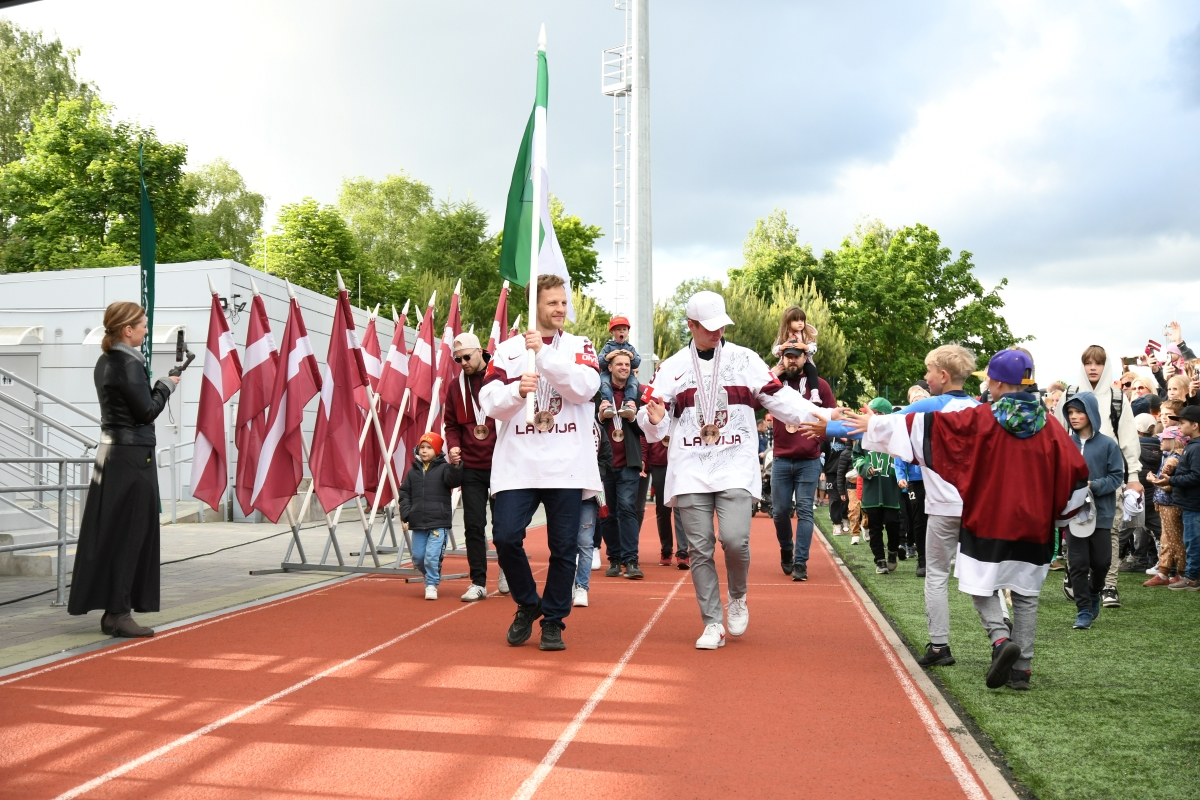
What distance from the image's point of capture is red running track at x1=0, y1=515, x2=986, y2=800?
4.48m

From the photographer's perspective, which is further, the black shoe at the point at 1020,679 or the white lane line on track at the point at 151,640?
the white lane line on track at the point at 151,640

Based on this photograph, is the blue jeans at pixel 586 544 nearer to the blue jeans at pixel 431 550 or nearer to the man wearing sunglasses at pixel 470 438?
the man wearing sunglasses at pixel 470 438

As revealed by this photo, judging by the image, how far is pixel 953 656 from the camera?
7.11 m

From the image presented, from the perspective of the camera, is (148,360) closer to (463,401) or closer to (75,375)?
(463,401)

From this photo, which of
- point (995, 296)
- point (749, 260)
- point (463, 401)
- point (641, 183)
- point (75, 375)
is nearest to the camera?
point (463, 401)

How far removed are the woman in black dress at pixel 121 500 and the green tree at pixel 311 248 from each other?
47.3m

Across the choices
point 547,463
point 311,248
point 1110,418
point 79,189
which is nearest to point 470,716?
point 547,463

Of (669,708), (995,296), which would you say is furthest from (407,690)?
(995,296)

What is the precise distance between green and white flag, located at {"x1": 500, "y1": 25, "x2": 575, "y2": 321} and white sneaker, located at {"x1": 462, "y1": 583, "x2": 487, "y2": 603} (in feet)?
10.3

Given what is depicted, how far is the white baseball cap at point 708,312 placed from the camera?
7.17 m

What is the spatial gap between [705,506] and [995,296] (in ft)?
185

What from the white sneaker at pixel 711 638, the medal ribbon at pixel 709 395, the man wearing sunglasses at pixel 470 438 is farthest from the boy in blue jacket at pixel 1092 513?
the man wearing sunglasses at pixel 470 438

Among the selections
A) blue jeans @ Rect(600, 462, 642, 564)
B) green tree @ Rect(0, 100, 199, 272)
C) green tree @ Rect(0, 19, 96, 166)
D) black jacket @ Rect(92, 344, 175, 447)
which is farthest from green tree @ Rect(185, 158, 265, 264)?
black jacket @ Rect(92, 344, 175, 447)

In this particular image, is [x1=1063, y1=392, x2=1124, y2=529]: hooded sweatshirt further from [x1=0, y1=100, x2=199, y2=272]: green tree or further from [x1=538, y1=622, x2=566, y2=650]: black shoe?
[x1=0, y1=100, x2=199, y2=272]: green tree
